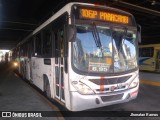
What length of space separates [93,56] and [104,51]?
38 cm

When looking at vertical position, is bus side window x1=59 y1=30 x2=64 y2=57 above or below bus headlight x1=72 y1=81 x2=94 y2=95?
above

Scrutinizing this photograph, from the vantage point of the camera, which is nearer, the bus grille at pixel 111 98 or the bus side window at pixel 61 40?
the bus grille at pixel 111 98

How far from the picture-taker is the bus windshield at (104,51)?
6.34m

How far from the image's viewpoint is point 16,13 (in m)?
17.6

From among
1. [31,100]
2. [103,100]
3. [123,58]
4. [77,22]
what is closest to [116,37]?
[123,58]

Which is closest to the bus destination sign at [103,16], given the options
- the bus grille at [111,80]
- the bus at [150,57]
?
the bus grille at [111,80]

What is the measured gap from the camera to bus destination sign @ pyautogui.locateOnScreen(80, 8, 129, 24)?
21.7 feet

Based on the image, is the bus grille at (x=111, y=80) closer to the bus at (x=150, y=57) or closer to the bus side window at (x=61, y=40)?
the bus side window at (x=61, y=40)

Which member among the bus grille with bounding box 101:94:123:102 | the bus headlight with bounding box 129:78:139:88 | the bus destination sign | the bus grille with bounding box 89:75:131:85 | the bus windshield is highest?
the bus destination sign

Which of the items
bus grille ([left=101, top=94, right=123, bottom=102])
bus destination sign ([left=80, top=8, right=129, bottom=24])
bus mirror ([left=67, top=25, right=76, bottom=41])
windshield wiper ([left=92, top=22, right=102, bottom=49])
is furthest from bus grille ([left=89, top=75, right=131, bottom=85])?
bus destination sign ([left=80, top=8, right=129, bottom=24])

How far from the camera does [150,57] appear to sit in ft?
82.1

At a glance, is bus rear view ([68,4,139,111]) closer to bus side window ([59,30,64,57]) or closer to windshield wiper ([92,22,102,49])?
windshield wiper ([92,22,102,49])

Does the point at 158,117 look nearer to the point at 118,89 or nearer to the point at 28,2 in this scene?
the point at 118,89

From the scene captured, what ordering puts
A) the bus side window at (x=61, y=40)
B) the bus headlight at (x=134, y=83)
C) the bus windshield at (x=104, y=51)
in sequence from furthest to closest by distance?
the bus headlight at (x=134, y=83), the bus side window at (x=61, y=40), the bus windshield at (x=104, y=51)
